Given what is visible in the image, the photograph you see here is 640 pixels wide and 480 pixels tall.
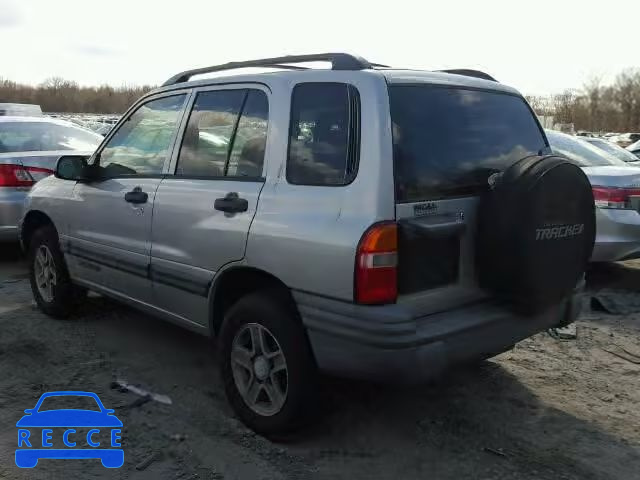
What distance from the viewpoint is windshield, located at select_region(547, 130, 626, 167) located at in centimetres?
660

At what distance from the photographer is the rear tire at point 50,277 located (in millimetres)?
4953

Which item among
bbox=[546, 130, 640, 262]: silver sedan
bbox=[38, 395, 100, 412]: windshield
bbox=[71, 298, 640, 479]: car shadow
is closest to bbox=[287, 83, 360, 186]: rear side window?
bbox=[71, 298, 640, 479]: car shadow

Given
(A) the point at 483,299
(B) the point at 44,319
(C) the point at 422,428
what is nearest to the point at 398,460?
(C) the point at 422,428

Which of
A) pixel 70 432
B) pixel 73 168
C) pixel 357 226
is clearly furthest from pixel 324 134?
pixel 73 168

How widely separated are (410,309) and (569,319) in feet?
3.90

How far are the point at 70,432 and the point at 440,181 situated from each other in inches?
93.0

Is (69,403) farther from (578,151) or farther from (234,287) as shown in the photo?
(578,151)

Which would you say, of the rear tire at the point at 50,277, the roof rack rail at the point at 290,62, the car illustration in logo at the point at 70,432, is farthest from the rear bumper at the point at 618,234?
the rear tire at the point at 50,277

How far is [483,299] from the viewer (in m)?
3.08

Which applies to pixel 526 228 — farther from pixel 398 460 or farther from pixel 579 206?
pixel 398 460

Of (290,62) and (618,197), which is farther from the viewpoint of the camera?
(618,197)

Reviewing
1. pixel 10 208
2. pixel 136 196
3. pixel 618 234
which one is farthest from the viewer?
pixel 10 208

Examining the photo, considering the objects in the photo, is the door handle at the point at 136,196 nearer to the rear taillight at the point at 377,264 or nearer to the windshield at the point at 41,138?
the rear taillight at the point at 377,264

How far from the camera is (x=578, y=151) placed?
689 cm
